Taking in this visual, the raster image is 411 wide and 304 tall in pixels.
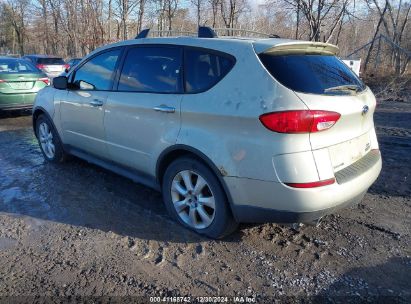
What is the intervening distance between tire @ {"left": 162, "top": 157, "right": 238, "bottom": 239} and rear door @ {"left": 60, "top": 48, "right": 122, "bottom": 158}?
1.19 meters

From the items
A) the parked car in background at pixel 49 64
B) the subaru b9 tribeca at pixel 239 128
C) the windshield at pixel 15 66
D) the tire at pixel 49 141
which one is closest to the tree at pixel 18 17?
the parked car in background at pixel 49 64

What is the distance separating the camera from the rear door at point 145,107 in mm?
3436

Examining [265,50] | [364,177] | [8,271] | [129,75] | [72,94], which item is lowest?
[8,271]

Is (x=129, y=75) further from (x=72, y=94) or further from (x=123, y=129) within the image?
(x=72, y=94)

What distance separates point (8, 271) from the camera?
9.68ft

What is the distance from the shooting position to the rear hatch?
2832 millimetres

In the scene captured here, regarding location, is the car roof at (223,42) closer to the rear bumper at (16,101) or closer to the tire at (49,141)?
the tire at (49,141)

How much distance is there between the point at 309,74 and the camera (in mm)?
3010

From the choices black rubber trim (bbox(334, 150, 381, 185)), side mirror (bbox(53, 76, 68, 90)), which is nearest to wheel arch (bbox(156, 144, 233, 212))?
black rubber trim (bbox(334, 150, 381, 185))

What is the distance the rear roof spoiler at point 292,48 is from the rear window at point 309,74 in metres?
0.04

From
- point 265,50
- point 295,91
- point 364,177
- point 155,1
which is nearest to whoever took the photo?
point 295,91

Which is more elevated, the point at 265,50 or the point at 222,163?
the point at 265,50

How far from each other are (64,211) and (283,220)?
2.34m

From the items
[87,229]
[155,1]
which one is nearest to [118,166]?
[87,229]
